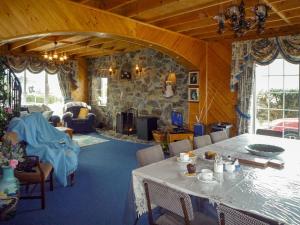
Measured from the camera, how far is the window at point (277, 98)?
17.4ft

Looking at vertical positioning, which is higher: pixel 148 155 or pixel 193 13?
pixel 193 13

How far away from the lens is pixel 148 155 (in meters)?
2.79

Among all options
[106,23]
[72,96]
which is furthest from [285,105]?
[72,96]

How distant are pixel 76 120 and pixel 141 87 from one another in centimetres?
246

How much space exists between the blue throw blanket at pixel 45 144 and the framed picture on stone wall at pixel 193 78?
135 inches

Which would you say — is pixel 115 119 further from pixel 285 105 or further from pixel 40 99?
pixel 285 105

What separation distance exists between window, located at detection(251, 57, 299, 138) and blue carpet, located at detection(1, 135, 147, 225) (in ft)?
10.2

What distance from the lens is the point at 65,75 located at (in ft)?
31.8

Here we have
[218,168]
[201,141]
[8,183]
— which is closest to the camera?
[218,168]

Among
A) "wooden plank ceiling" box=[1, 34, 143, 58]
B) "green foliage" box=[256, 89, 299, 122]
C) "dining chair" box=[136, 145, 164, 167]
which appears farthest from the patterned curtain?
"dining chair" box=[136, 145, 164, 167]

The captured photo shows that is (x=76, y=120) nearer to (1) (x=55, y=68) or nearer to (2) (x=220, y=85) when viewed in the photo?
(1) (x=55, y=68)

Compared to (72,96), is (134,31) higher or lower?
higher

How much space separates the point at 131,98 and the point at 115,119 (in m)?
1.05

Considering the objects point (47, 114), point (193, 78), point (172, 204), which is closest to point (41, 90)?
point (47, 114)
